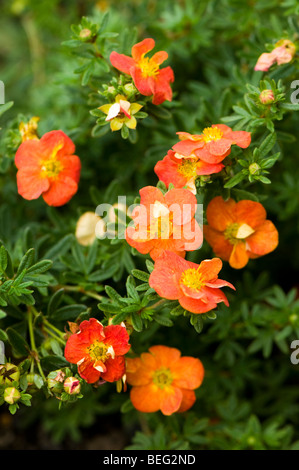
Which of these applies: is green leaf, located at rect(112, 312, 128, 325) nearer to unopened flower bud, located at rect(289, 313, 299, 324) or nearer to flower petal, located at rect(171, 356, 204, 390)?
flower petal, located at rect(171, 356, 204, 390)

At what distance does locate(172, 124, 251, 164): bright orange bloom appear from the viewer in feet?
5.54

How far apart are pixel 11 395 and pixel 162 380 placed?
1.86 feet

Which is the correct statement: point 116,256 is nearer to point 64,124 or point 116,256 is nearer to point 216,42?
point 64,124

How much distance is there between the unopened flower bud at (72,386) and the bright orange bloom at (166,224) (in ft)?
1.50

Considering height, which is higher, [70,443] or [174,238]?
[174,238]

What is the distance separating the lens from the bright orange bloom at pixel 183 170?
5.59 feet

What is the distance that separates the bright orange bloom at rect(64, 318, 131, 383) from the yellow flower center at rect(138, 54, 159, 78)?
2.89 ft

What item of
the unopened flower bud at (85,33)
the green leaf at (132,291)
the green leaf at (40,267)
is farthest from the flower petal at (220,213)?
the unopened flower bud at (85,33)

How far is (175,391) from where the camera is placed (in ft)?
6.39

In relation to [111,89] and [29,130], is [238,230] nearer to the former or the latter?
[111,89]

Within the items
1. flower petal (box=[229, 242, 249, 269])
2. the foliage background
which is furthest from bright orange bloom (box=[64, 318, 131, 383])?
flower petal (box=[229, 242, 249, 269])

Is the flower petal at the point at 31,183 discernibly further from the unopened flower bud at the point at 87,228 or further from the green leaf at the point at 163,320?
the green leaf at the point at 163,320
